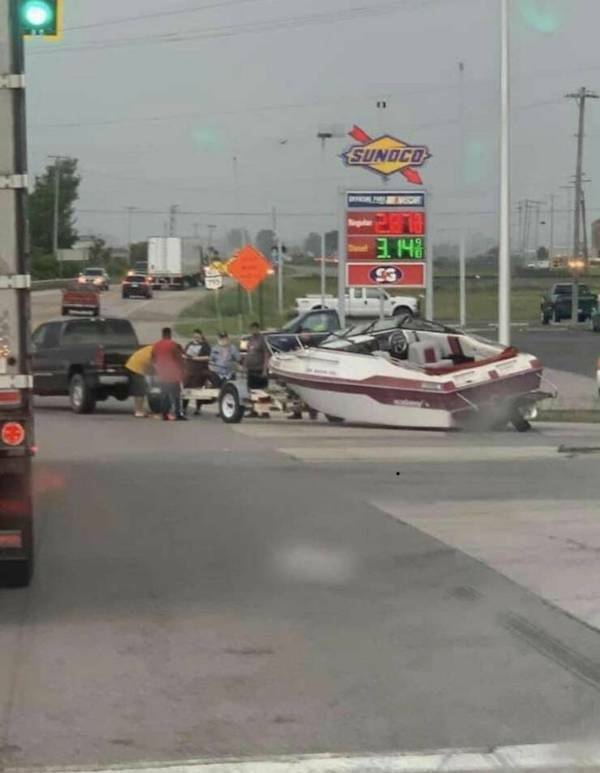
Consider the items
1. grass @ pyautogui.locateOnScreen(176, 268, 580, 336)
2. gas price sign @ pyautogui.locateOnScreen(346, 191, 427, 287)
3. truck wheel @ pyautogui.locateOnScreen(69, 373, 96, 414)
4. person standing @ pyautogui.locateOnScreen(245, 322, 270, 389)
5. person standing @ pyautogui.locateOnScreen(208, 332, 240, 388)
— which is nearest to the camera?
person standing @ pyautogui.locateOnScreen(245, 322, 270, 389)

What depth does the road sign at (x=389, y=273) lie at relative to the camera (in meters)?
28.8

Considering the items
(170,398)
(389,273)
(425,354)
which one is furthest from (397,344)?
(389,273)

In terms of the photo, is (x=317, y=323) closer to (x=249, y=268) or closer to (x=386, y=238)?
(x=249, y=268)

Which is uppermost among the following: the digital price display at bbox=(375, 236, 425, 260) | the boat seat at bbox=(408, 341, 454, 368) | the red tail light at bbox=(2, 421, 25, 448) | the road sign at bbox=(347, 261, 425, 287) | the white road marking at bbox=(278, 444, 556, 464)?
the digital price display at bbox=(375, 236, 425, 260)

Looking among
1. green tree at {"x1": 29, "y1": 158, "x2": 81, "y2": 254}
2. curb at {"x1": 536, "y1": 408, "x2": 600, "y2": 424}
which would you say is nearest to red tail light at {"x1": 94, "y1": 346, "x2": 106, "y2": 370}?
curb at {"x1": 536, "y1": 408, "x2": 600, "y2": 424}

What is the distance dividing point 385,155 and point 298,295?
4564 cm

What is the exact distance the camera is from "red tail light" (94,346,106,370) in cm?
2567

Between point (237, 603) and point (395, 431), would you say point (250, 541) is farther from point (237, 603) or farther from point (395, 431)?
point (395, 431)

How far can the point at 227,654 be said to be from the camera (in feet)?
24.5

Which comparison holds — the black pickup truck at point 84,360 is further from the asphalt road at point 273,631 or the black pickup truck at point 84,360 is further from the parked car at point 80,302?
the parked car at point 80,302

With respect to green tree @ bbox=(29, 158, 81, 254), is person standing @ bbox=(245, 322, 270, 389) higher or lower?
lower

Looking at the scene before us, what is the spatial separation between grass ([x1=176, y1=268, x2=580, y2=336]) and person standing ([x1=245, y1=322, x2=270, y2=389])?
21167mm

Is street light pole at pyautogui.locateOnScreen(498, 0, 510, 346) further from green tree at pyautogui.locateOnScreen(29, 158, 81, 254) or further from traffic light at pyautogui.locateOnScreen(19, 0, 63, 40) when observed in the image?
green tree at pyautogui.locateOnScreen(29, 158, 81, 254)

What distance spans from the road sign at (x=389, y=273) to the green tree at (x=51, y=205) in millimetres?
70348
